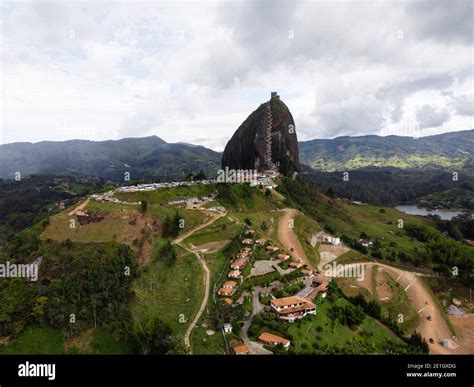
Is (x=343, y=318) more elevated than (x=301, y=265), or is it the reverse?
(x=301, y=265)

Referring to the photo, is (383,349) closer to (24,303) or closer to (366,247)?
(366,247)

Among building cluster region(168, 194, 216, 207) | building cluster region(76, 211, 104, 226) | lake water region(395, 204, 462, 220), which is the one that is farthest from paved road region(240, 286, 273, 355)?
lake water region(395, 204, 462, 220)

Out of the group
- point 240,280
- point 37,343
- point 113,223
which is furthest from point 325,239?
point 37,343

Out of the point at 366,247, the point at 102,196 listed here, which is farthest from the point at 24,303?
the point at 366,247

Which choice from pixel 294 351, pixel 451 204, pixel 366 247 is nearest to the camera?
pixel 294 351

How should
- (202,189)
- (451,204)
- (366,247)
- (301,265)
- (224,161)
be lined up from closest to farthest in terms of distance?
(301,265) < (366,247) < (202,189) < (224,161) < (451,204)

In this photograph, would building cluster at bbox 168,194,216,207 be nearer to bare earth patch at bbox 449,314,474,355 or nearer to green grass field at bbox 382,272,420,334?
green grass field at bbox 382,272,420,334
